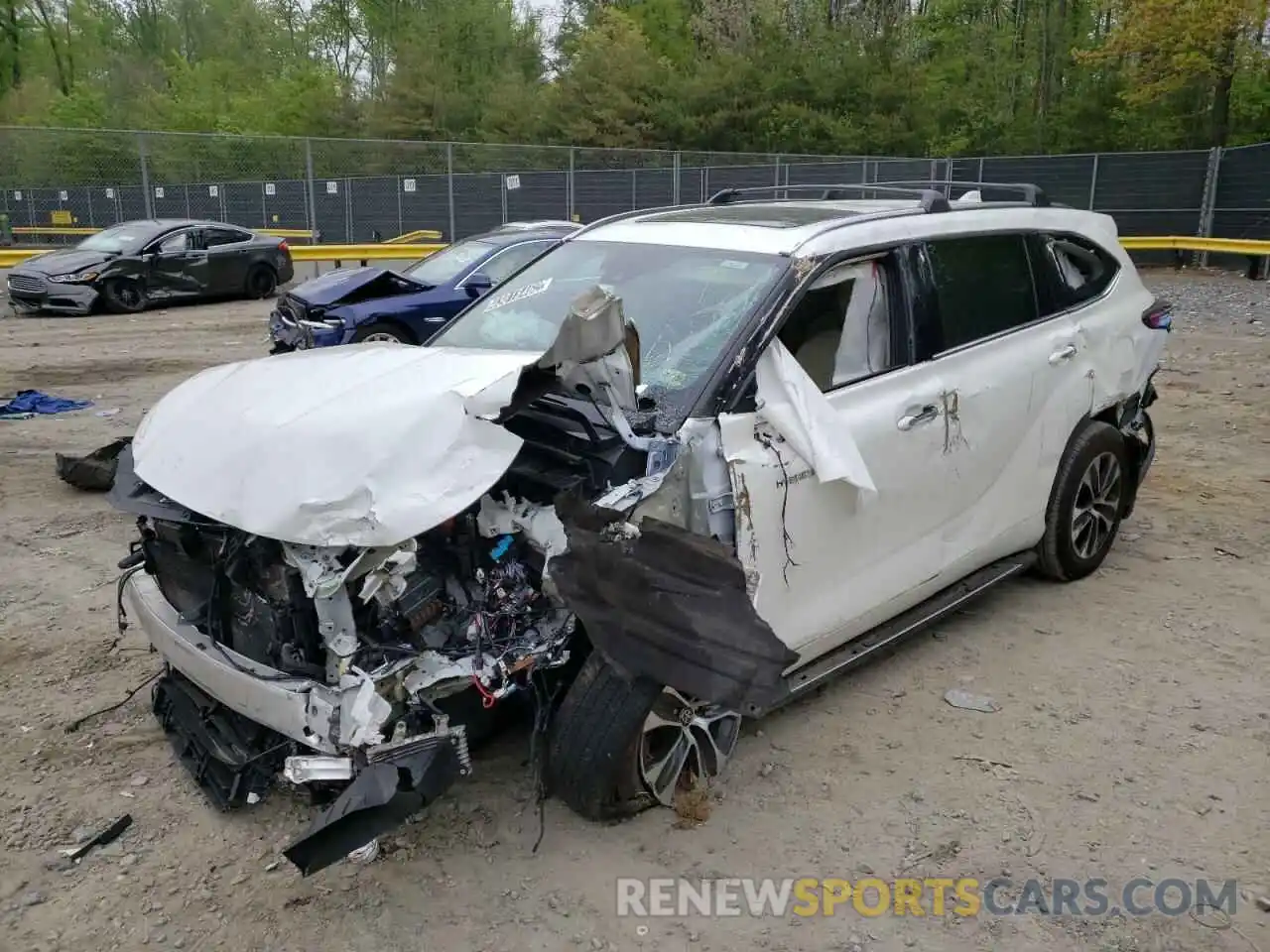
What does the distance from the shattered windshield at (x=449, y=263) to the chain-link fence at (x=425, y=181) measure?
37.1 ft

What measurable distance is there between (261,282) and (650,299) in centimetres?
1539

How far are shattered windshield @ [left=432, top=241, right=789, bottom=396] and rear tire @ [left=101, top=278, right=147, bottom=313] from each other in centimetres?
1281

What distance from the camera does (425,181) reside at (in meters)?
22.6

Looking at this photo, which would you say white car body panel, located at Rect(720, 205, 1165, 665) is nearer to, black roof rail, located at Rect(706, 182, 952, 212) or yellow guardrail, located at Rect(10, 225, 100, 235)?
black roof rail, located at Rect(706, 182, 952, 212)

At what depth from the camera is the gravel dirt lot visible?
2.84m

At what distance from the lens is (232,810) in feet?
10.8

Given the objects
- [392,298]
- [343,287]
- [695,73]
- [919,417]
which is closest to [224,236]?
[343,287]

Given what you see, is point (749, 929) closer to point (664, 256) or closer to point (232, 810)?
point (232, 810)

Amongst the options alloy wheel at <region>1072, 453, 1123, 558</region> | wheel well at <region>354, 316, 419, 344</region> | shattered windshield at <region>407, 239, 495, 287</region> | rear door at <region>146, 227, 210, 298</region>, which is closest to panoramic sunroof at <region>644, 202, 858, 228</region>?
alloy wheel at <region>1072, 453, 1123, 558</region>

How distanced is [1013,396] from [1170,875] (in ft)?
6.49

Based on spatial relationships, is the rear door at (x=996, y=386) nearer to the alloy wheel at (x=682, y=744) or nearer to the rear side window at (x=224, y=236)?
the alloy wheel at (x=682, y=744)

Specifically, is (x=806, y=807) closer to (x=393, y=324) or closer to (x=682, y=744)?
(x=682, y=744)

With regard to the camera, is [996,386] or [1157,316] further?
[1157,316]

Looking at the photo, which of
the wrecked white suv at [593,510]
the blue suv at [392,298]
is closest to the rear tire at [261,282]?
the blue suv at [392,298]
